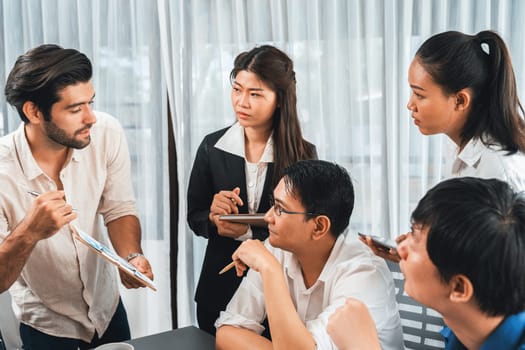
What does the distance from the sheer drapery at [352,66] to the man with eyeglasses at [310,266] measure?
2.66 feet

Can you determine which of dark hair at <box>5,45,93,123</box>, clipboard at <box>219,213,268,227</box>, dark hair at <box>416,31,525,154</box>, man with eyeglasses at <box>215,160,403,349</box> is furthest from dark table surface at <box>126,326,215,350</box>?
dark hair at <box>416,31,525,154</box>

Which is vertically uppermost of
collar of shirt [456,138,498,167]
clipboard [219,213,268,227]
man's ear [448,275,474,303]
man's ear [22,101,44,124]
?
man's ear [22,101,44,124]

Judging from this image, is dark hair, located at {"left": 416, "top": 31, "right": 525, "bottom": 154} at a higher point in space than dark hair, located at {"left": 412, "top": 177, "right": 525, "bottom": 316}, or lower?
higher

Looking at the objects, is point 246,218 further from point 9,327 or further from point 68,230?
point 9,327

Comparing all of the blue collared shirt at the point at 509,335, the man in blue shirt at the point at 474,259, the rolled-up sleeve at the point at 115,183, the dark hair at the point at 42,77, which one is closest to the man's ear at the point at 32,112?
the dark hair at the point at 42,77

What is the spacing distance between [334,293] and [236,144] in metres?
0.74

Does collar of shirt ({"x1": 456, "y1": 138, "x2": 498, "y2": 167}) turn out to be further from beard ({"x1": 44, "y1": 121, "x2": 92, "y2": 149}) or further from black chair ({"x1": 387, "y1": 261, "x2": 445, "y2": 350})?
beard ({"x1": 44, "y1": 121, "x2": 92, "y2": 149})

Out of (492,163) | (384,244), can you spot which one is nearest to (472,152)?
(492,163)

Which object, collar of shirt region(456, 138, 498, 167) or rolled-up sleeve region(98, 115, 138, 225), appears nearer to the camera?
collar of shirt region(456, 138, 498, 167)

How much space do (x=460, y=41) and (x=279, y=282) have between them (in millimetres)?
834

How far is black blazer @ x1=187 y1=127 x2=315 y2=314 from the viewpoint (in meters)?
2.10

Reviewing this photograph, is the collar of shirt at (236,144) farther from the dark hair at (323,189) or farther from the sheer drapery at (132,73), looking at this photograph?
the sheer drapery at (132,73)

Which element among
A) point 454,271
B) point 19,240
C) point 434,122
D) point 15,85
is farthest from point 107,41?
point 454,271

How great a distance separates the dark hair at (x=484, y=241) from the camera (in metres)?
1.01
